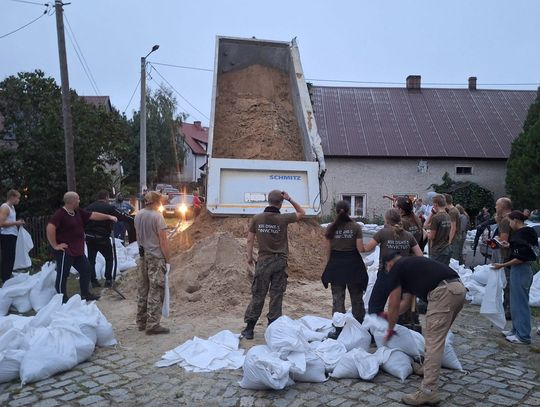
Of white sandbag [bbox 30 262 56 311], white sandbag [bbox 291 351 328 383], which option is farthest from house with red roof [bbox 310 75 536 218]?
white sandbag [bbox 291 351 328 383]

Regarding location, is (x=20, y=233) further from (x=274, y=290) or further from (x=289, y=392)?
(x=289, y=392)

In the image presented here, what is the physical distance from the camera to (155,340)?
5715 millimetres

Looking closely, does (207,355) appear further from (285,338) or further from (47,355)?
(47,355)

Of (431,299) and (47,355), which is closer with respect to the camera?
(431,299)

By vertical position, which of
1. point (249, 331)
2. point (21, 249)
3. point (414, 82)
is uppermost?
point (414, 82)

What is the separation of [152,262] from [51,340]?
4.70 ft

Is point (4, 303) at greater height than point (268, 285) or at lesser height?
lesser

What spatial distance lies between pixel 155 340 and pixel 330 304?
2.48 meters

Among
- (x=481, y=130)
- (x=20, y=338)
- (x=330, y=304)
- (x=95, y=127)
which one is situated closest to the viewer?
(x=20, y=338)

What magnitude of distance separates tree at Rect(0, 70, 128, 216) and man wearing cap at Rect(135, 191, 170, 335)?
8853 mm

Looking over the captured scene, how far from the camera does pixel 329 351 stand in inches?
196

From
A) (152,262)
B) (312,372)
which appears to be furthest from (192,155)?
(312,372)

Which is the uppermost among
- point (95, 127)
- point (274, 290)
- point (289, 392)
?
point (95, 127)

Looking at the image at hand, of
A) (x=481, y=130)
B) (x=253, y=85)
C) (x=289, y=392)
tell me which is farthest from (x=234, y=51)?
(x=481, y=130)
